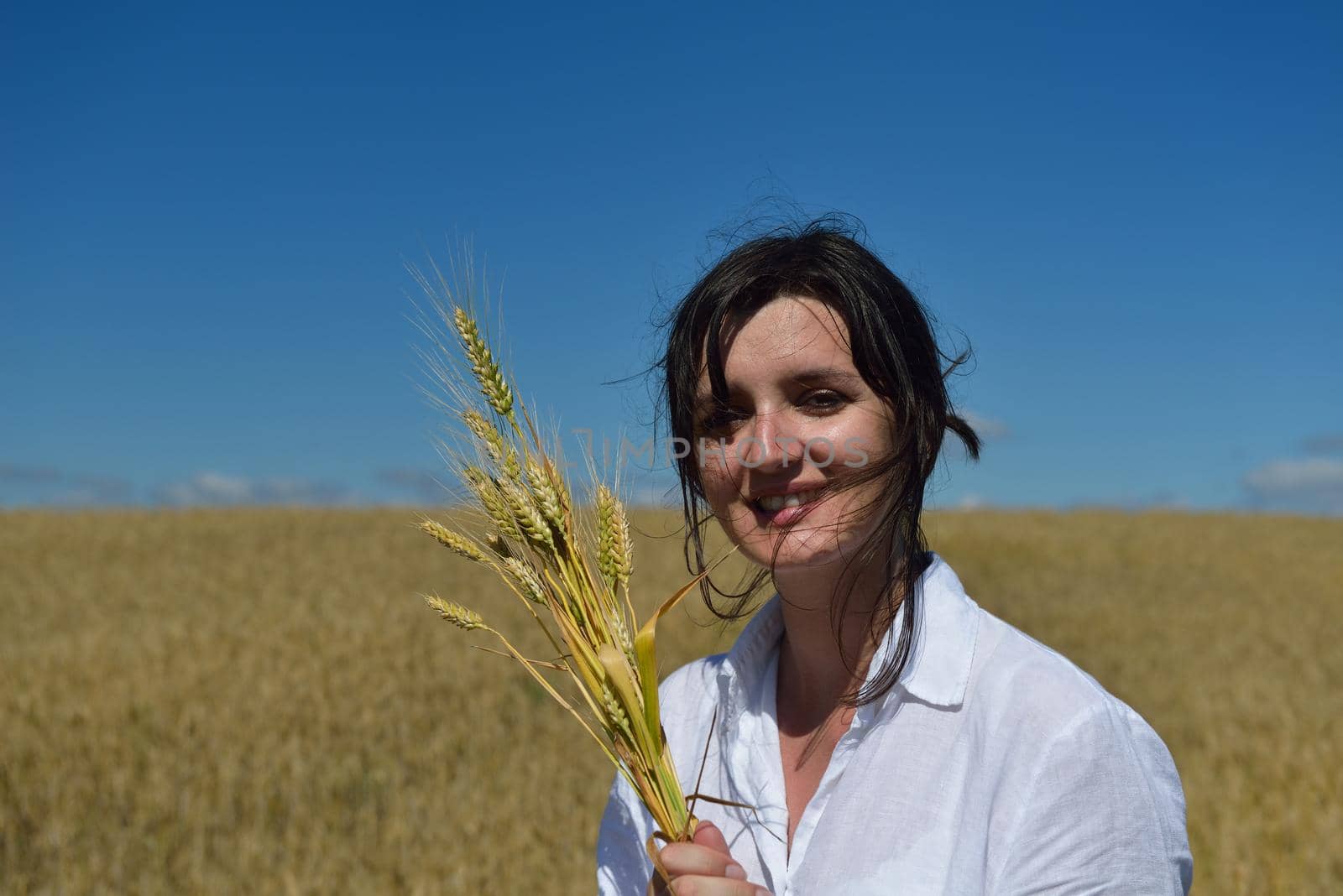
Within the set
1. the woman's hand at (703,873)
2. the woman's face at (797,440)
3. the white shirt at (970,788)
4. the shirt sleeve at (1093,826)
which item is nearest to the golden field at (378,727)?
the woman's face at (797,440)

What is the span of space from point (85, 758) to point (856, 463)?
6.78 meters

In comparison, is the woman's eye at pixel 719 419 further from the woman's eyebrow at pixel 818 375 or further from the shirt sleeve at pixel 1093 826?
the shirt sleeve at pixel 1093 826

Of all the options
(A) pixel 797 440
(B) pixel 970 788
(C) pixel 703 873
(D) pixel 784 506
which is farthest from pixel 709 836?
(A) pixel 797 440

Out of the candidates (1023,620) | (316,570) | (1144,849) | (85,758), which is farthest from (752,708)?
(316,570)

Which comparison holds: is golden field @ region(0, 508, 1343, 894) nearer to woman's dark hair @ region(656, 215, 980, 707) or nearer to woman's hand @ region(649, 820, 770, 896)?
woman's dark hair @ region(656, 215, 980, 707)

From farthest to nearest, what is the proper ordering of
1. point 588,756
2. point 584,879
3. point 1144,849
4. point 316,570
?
point 316,570 < point 588,756 < point 584,879 < point 1144,849

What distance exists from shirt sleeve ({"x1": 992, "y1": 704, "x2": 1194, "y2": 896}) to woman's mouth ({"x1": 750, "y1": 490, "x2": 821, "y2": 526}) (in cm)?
57

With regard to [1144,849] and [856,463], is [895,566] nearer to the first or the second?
[856,463]

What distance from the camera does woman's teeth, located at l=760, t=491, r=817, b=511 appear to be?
178 cm

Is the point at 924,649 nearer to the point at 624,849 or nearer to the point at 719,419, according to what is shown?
the point at 719,419

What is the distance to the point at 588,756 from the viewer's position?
729cm

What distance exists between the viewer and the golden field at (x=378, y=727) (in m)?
5.40

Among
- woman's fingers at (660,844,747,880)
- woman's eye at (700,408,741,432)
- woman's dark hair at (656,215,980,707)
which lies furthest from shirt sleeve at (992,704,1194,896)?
woman's eye at (700,408,741,432)

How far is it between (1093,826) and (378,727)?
6830 mm
